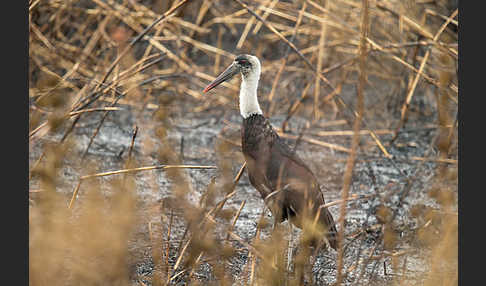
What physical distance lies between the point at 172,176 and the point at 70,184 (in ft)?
8.43

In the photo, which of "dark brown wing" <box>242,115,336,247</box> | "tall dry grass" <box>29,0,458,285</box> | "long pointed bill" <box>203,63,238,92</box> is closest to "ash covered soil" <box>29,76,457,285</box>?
"tall dry grass" <box>29,0,458,285</box>

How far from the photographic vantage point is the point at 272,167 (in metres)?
3.48

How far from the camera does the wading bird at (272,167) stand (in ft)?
10.8

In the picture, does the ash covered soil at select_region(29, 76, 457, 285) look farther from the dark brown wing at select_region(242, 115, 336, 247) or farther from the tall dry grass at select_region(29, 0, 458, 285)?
the dark brown wing at select_region(242, 115, 336, 247)

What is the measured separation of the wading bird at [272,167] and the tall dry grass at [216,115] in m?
0.24

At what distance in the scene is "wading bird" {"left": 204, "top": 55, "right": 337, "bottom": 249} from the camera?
3.28 m

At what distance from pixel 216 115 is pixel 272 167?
2632mm

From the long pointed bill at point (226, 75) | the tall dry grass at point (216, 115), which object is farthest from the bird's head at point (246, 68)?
the tall dry grass at point (216, 115)

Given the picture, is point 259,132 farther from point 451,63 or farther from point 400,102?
point 400,102

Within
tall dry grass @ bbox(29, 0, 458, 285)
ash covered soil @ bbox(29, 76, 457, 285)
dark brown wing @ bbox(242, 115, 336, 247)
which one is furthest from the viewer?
ash covered soil @ bbox(29, 76, 457, 285)

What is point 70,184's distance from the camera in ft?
14.5

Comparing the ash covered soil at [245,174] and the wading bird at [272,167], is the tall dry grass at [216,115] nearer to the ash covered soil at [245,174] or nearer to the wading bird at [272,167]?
the ash covered soil at [245,174]

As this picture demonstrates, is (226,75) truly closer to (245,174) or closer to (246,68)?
(246,68)

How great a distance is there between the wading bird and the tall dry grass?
0.24 metres
